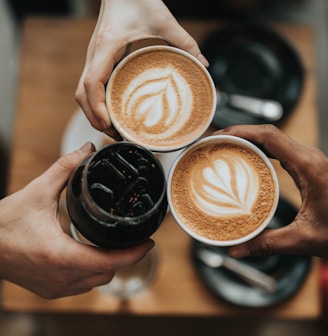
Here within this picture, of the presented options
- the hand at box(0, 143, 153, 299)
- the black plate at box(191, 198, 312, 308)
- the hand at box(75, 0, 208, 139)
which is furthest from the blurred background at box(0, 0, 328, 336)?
the hand at box(0, 143, 153, 299)

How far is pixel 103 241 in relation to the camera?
0.59 meters

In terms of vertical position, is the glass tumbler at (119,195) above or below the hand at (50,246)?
above

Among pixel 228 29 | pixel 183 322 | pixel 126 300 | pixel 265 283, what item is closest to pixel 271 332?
pixel 183 322

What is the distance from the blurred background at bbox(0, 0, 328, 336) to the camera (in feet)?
4.52

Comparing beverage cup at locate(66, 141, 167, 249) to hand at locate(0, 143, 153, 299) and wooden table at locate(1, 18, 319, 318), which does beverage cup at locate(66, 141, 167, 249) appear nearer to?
hand at locate(0, 143, 153, 299)

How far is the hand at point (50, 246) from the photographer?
2.06 feet

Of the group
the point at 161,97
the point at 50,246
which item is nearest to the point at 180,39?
the point at 161,97

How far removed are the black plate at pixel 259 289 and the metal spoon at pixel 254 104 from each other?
0.27 metres

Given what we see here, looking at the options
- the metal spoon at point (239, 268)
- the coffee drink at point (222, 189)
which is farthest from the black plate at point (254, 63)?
the coffee drink at point (222, 189)

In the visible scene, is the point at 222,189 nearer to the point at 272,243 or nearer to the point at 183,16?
the point at 272,243

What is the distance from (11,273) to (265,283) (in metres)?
0.50

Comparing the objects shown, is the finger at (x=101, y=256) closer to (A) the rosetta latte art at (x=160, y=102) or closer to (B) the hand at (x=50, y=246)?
(B) the hand at (x=50, y=246)

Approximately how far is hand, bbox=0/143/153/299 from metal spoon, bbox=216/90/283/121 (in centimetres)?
43

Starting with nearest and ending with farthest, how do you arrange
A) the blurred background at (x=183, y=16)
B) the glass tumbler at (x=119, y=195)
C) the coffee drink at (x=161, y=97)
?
the glass tumbler at (x=119, y=195)
the coffee drink at (x=161, y=97)
the blurred background at (x=183, y=16)
